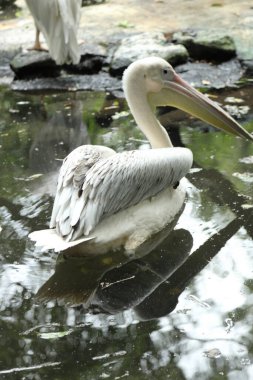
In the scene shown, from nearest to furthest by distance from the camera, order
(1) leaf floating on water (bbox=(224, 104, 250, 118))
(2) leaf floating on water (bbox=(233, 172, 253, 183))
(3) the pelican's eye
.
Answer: (3) the pelican's eye → (2) leaf floating on water (bbox=(233, 172, 253, 183)) → (1) leaf floating on water (bbox=(224, 104, 250, 118))

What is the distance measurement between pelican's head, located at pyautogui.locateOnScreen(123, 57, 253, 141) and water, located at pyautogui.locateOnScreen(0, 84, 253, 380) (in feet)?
1.27

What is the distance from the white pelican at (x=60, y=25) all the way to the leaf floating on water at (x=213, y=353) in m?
4.69

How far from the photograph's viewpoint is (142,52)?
6.81m

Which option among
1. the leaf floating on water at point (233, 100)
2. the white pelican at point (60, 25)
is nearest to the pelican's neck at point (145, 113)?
the leaf floating on water at point (233, 100)

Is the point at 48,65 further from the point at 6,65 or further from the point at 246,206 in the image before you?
the point at 246,206

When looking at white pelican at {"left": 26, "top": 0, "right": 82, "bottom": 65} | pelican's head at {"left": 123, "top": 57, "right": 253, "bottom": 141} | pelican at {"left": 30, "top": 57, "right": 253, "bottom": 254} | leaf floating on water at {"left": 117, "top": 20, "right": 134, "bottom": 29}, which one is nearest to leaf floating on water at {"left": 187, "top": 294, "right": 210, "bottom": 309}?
pelican at {"left": 30, "top": 57, "right": 253, "bottom": 254}

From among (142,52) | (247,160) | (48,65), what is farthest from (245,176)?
(48,65)

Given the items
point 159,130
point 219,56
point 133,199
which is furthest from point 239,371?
point 219,56

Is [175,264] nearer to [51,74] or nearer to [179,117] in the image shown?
[179,117]

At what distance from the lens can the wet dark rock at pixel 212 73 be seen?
21.5ft

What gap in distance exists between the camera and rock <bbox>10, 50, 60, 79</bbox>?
714 cm

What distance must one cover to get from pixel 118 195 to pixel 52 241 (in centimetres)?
44

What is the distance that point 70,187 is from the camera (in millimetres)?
3602

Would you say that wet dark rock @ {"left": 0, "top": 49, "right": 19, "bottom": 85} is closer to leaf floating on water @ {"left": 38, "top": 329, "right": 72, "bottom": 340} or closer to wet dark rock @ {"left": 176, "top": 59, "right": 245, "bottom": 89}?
wet dark rock @ {"left": 176, "top": 59, "right": 245, "bottom": 89}
